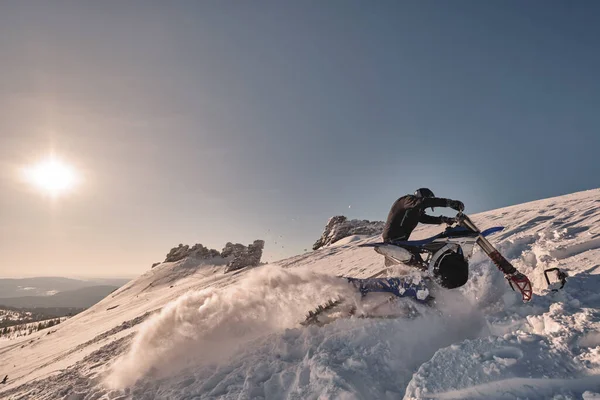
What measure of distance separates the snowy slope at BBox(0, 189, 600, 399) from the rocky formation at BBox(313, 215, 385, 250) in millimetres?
27370

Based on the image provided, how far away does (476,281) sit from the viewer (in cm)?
436

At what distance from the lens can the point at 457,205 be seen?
4.34 metres

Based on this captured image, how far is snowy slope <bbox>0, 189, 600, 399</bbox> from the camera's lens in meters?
2.41

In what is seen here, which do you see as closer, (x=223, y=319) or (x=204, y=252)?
(x=223, y=319)

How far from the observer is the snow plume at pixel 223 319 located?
4.00m

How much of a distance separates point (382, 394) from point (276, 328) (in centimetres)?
193

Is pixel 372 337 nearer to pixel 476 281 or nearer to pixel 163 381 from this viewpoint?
pixel 476 281

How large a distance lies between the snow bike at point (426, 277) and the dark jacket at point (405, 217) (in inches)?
8.7

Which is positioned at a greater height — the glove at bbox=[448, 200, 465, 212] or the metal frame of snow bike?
the glove at bbox=[448, 200, 465, 212]

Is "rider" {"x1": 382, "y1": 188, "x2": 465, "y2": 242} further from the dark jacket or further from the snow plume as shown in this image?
the snow plume

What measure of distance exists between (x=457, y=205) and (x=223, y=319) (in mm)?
3601

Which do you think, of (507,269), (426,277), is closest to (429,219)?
(426,277)

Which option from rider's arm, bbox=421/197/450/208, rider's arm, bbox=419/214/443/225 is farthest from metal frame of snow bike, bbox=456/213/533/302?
rider's arm, bbox=419/214/443/225

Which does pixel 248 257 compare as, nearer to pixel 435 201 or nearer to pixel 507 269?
pixel 435 201
